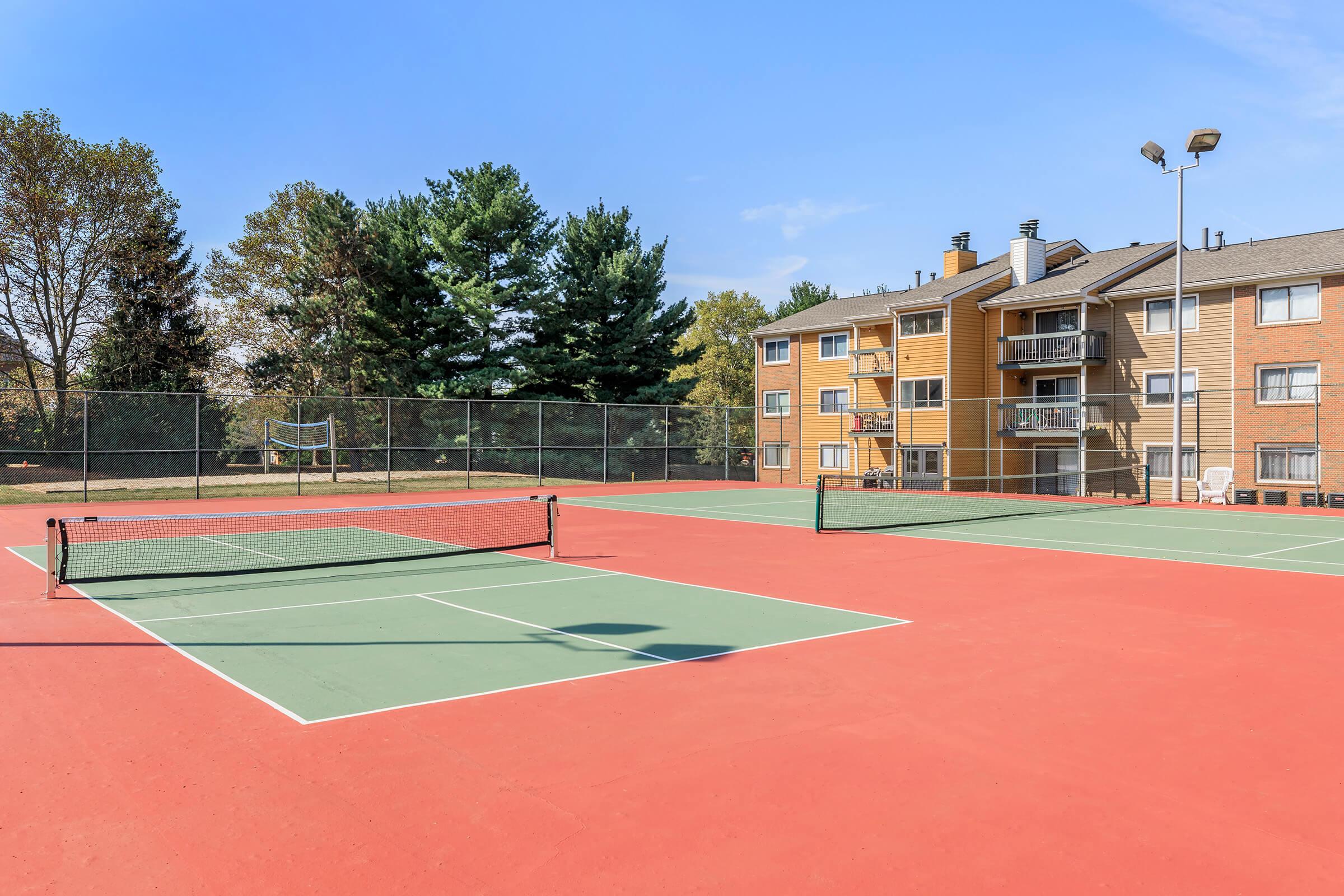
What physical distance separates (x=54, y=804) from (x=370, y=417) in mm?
30087

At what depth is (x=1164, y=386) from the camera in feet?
107

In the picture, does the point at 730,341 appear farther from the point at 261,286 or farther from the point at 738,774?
the point at 738,774

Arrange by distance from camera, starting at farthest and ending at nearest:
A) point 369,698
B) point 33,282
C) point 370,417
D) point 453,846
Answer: point 33,282 < point 370,417 < point 369,698 < point 453,846

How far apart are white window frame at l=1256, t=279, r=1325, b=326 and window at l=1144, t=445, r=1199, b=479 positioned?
4.49 m

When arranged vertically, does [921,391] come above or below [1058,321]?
below

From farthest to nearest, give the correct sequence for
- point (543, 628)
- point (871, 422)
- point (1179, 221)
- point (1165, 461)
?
point (871, 422), point (1165, 461), point (1179, 221), point (543, 628)

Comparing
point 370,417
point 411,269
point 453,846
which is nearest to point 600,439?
point 370,417

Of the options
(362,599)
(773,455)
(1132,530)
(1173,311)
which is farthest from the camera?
(773,455)

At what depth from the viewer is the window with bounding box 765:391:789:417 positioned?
44656mm

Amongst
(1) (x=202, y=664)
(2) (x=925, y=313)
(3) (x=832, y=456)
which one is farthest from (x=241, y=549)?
(3) (x=832, y=456)

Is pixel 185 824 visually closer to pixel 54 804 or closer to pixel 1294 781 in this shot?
pixel 54 804

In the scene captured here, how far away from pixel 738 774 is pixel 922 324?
34.7m

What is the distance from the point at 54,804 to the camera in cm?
480

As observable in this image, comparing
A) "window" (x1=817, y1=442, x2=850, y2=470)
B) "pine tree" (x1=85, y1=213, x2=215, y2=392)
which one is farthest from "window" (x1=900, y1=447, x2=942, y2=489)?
"pine tree" (x1=85, y1=213, x2=215, y2=392)
